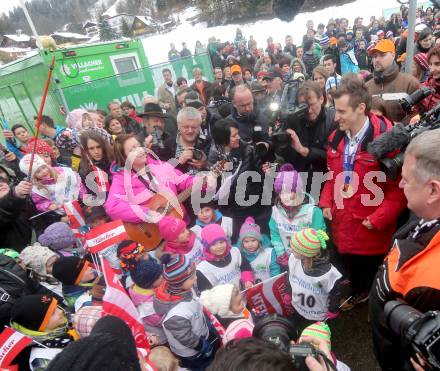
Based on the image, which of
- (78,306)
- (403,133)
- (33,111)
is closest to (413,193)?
(403,133)

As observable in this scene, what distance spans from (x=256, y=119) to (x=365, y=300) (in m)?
1.98

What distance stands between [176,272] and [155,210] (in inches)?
40.5

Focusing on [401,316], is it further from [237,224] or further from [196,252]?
[237,224]

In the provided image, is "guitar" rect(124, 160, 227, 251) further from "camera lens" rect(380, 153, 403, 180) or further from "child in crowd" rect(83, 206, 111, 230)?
"camera lens" rect(380, 153, 403, 180)

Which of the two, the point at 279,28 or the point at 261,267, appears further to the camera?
the point at 279,28

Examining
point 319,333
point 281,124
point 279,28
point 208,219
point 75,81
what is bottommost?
point 279,28

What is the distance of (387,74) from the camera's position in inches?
126

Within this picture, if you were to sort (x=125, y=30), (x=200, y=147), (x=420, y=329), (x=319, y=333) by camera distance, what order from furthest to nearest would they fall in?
(x=125, y=30)
(x=200, y=147)
(x=319, y=333)
(x=420, y=329)

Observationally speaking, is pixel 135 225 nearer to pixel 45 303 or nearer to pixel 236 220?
pixel 236 220

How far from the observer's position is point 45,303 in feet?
5.85

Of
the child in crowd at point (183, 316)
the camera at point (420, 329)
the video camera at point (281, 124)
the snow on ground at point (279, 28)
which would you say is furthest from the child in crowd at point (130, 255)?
the snow on ground at point (279, 28)

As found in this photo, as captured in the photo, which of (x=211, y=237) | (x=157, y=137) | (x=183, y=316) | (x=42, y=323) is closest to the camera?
(x=42, y=323)

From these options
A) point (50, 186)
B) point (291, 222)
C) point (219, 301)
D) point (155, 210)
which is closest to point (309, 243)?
point (291, 222)

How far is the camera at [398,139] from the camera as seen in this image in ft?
5.99
